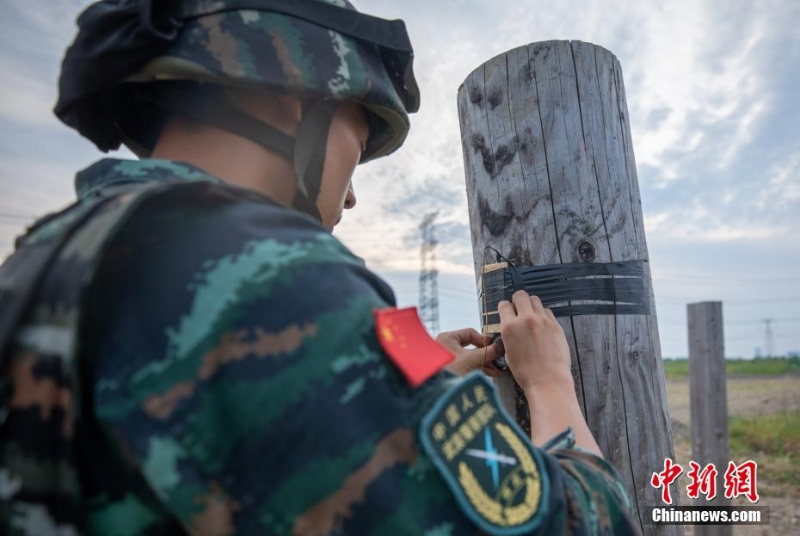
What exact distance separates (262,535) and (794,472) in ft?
35.8

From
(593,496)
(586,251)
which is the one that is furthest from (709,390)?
(593,496)

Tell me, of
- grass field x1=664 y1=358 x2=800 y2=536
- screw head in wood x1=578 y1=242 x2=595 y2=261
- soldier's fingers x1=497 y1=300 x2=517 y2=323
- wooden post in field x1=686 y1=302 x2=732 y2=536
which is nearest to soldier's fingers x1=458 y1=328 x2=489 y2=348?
soldier's fingers x1=497 y1=300 x2=517 y2=323

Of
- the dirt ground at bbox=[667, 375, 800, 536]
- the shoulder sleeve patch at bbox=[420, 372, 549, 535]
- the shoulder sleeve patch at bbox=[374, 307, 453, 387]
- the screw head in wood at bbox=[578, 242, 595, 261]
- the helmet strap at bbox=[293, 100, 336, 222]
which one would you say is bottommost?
the dirt ground at bbox=[667, 375, 800, 536]

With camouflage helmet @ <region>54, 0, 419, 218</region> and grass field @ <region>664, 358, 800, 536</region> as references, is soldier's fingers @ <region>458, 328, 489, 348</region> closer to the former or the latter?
camouflage helmet @ <region>54, 0, 419, 218</region>

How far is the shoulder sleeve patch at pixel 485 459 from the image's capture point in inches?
28.7

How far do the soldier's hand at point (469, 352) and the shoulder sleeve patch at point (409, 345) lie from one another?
3.14 ft

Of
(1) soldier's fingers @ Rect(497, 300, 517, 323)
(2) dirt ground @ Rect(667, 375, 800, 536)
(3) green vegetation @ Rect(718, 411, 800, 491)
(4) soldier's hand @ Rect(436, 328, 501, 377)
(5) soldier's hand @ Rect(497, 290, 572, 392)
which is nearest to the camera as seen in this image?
(5) soldier's hand @ Rect(497, 290, 572, 392)

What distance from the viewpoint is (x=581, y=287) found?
1876 millimetres

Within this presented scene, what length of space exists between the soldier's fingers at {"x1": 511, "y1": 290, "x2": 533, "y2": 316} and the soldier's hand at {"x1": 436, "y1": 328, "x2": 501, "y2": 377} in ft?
0.59

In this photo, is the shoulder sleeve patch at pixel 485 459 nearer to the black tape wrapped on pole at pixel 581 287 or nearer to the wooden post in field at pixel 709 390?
the black tape wrapped on pole at pixel 581 287

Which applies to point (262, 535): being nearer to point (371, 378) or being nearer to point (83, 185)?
point (371, 378)

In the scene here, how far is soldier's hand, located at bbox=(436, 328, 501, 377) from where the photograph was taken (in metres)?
A: 1.86

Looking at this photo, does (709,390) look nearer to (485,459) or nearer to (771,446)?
(485,459)

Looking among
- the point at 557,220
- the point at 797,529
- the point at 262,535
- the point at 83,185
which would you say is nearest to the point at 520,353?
the point at 557,220
